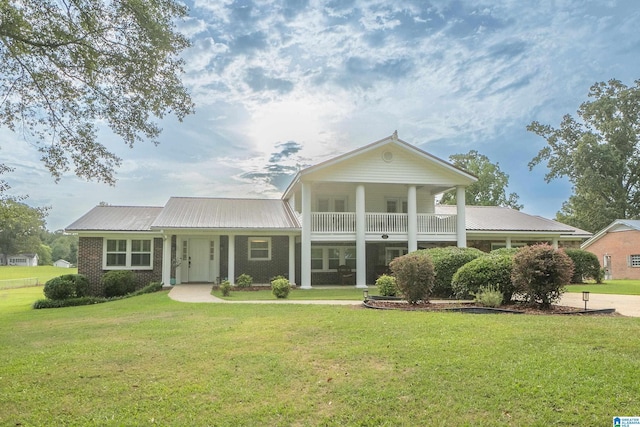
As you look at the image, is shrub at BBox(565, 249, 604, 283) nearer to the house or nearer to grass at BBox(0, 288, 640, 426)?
the house

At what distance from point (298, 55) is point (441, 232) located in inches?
466

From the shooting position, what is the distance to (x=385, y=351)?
254 inches

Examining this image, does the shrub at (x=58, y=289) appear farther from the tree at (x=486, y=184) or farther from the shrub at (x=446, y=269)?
the tree at (x=486, y=184)

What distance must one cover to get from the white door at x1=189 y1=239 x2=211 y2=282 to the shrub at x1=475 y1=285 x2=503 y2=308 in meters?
13.5

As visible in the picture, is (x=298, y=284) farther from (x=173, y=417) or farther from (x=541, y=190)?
(x=541, y=190)

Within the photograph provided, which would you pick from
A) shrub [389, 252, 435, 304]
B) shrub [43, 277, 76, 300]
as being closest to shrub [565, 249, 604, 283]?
shrub [389, 252, 435, 304]

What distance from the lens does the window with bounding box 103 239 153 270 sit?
20797 millimetres

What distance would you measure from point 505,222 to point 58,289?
22.9m

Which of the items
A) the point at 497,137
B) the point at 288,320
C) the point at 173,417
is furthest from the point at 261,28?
the point at 497,137

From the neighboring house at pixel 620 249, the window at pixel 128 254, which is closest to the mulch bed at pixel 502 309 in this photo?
the window at pixel 128 254

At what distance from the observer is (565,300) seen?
13.4m

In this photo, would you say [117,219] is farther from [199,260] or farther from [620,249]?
[620,249]

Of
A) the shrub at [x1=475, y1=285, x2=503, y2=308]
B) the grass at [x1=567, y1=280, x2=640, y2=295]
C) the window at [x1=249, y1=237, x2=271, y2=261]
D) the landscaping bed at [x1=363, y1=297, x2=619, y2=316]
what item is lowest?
the grass at [x1=567, y1=280, x2=640, y2=295]

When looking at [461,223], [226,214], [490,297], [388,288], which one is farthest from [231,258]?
[490,297]
